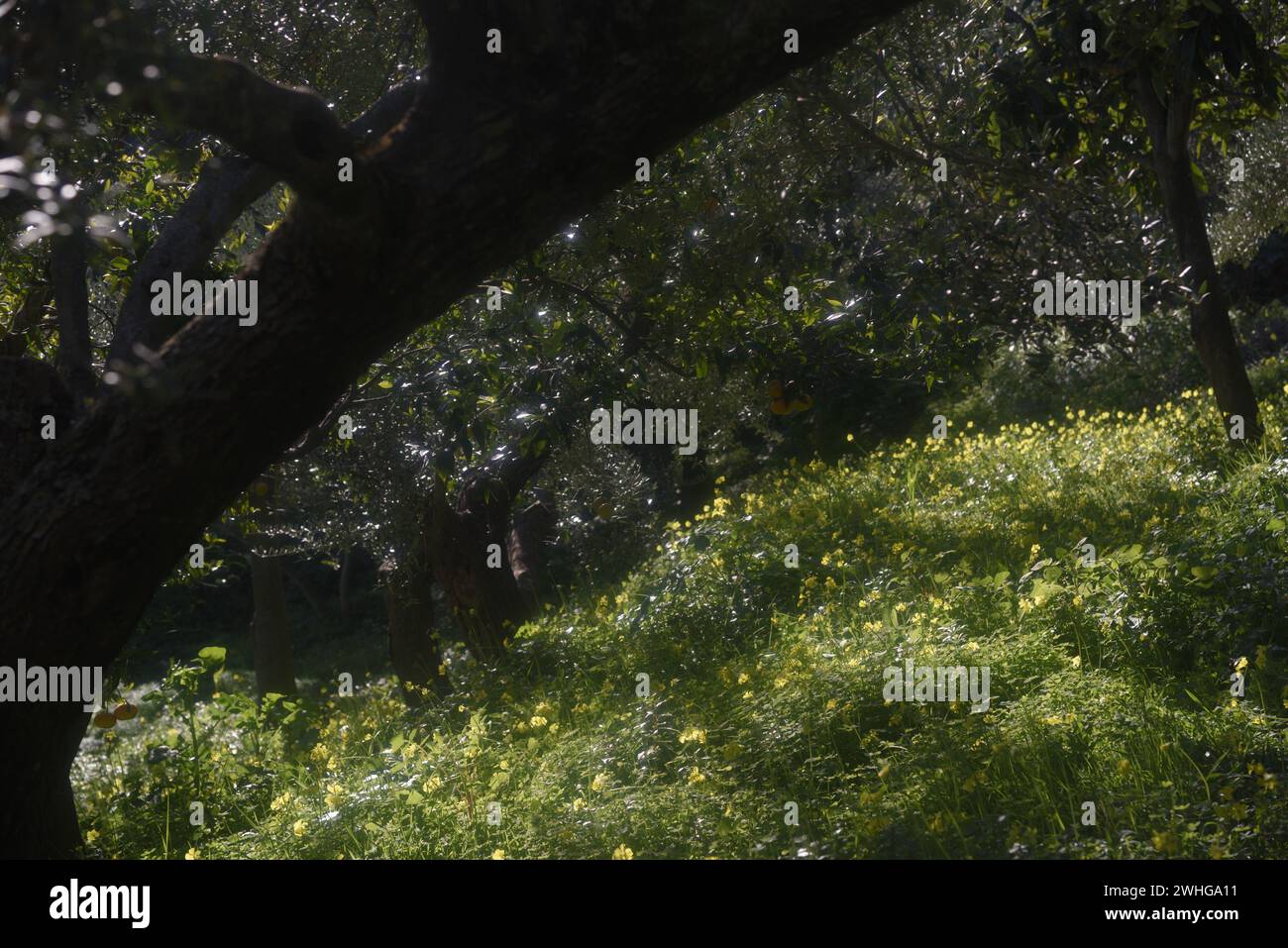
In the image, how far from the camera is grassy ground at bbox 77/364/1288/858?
399 centimetres

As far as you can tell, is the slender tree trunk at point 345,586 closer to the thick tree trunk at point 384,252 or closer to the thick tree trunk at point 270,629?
the thick tree trunk at point 270,629

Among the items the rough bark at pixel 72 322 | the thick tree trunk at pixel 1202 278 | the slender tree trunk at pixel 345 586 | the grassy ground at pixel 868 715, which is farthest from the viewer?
the slender tree trunk at pixel 345 586

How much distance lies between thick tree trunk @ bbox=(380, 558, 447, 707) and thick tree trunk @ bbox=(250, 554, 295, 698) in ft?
12.8

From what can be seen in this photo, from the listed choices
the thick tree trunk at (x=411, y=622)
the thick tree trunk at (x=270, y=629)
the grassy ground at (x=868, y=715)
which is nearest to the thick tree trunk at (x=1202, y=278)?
the grassy ground at (x=868, y=715)

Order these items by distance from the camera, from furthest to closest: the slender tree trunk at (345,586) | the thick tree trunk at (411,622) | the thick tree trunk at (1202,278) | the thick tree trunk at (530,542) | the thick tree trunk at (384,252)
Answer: the slender tree trunk at (345,586) < the thick tree trunk at (530,542) < the thick tree trunk at (411,622) < the thick tree trunk at (1202,278) < the thick tree trunk at (384,252)

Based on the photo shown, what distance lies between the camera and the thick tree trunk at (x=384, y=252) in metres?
3.05

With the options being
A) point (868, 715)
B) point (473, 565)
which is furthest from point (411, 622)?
point (868, 715)

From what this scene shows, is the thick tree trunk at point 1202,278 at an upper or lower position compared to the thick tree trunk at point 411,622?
upper

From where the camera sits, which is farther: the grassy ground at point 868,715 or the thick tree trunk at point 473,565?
the thick tree trunk at point 473,565

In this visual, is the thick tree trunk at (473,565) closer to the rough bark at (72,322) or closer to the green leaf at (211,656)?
the green leaf at (211,656)

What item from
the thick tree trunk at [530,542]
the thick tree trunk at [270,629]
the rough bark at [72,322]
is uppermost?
the rough bark at [72,322]

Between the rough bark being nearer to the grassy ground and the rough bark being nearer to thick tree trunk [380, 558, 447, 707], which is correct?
the grassy ground

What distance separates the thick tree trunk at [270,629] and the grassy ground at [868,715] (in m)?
4.65
